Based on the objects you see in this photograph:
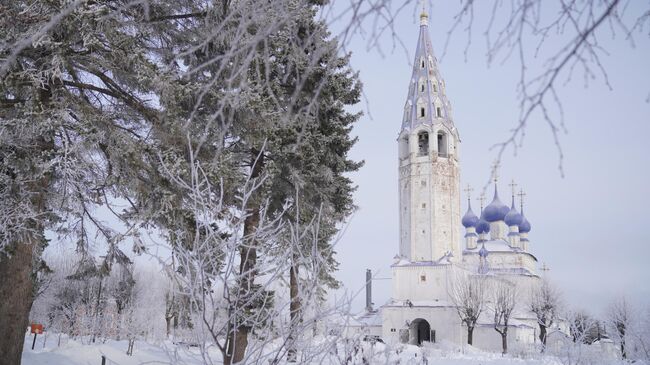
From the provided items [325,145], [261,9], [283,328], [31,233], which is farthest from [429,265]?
[261,9]

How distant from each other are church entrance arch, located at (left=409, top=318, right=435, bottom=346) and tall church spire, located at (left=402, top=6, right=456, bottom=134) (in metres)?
16.5

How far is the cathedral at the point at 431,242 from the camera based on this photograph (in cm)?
4562

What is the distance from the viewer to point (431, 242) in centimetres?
4806

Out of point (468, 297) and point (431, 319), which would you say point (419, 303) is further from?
point (468, 297)

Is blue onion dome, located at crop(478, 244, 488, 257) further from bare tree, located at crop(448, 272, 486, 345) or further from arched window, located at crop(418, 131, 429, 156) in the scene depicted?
arched window, located at crop(418, 131, 429, 156)

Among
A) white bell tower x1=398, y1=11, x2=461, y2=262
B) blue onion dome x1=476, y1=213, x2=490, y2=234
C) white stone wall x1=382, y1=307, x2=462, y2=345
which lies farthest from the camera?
blue onion dome x1=476, y1=213, x2=490, y2=234

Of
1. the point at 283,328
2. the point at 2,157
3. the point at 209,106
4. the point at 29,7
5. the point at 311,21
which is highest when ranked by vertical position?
the point at 311,21

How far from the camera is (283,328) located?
5.43m

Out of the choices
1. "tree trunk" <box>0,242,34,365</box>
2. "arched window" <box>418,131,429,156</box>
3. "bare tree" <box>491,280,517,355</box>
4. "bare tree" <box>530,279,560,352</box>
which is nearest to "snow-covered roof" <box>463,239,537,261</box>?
"bare tree" <box>530,279,560,352</box>

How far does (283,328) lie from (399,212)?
45781mm

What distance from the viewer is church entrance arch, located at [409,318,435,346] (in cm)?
4719

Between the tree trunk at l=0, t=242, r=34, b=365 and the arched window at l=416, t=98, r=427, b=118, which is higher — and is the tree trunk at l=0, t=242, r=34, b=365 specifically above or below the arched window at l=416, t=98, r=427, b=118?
below

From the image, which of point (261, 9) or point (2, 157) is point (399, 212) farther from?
point (261, 9)

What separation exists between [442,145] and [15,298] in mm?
44430
